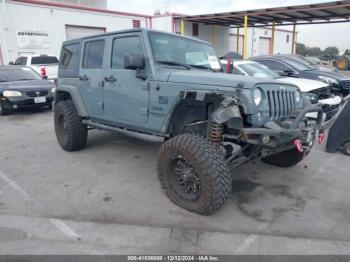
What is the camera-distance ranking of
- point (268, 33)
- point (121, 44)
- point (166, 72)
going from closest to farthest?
point (166, 72) → point (121, 44) → point (268, 33)

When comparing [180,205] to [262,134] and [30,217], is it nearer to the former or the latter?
[262,134]

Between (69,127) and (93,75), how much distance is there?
1050mm

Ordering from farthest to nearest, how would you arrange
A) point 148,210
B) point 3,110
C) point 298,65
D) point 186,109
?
1. point 298,65
2. point 3,110
3. point 186,109
4. point 148,210

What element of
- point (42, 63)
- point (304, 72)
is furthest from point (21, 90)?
point (304, 72)

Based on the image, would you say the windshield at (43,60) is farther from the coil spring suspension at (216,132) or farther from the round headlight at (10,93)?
the coil spring suspension at (216,132)

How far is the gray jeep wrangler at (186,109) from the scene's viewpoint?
3.11m

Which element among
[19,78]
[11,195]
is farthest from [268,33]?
[11,195]

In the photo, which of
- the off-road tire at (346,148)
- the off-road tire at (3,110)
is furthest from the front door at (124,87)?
the off-road tire at (3,110)

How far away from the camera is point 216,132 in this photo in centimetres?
320

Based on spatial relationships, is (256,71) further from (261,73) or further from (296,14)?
(296,14)

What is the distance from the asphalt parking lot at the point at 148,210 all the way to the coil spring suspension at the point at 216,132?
853 mm

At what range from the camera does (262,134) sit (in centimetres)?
308

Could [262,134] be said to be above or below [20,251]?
above

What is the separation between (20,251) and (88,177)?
1.75 metres
